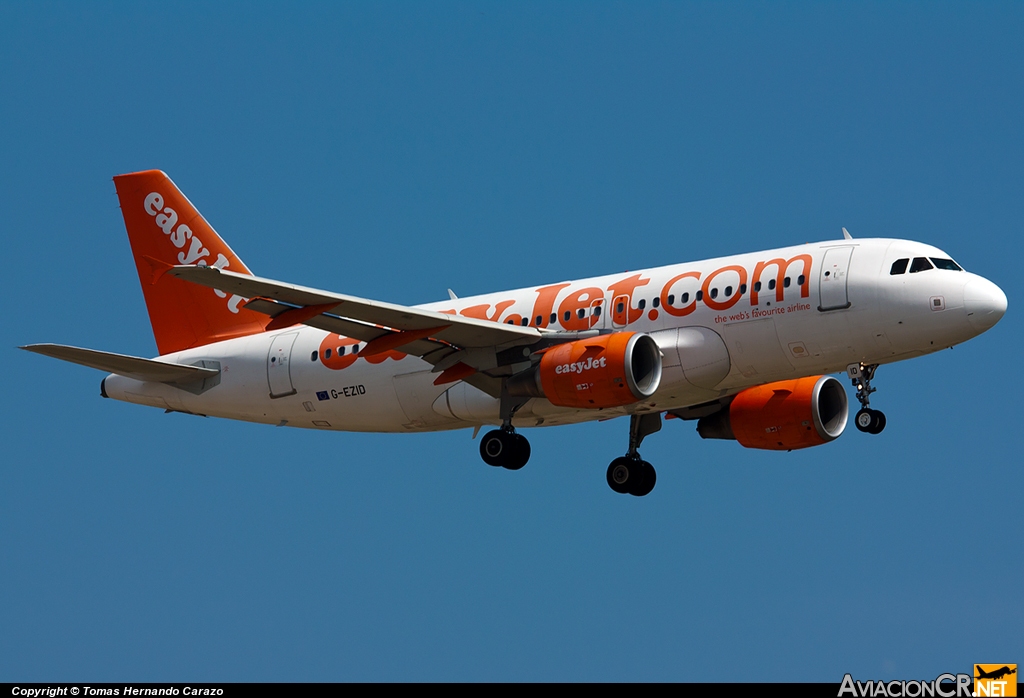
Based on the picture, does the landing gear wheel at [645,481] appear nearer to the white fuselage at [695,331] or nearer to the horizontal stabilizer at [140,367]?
the white fuselage at [695,331]

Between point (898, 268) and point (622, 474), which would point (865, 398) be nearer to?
point (898, 268)

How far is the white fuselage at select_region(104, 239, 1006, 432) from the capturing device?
37.6m

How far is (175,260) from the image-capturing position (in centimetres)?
4934

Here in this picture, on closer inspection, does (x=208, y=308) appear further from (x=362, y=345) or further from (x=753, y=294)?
(x=753, y=294)

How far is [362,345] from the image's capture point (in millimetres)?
43500

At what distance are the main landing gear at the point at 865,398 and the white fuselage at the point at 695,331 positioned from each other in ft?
1.31

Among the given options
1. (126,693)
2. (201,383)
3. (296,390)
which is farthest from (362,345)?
(126,693)

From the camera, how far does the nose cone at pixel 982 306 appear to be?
3712 cm

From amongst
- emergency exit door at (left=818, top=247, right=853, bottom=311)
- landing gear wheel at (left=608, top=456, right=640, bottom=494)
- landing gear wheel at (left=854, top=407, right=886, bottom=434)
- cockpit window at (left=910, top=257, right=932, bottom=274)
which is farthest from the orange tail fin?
cockpit window at (left=910, top=257, right=932, bottom=274)

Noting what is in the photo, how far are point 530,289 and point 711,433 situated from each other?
7.01 m

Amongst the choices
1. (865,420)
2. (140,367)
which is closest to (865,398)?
(865,420)

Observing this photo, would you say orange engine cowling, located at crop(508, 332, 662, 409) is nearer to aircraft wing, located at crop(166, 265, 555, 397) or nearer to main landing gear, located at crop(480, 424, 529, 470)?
aircraft wing, located at crop(166, 265, 555, 397)

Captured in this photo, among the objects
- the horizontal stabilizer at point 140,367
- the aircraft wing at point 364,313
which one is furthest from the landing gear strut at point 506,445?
the horizontal stabilizer at point 140,367

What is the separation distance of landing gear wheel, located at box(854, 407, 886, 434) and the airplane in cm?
4
